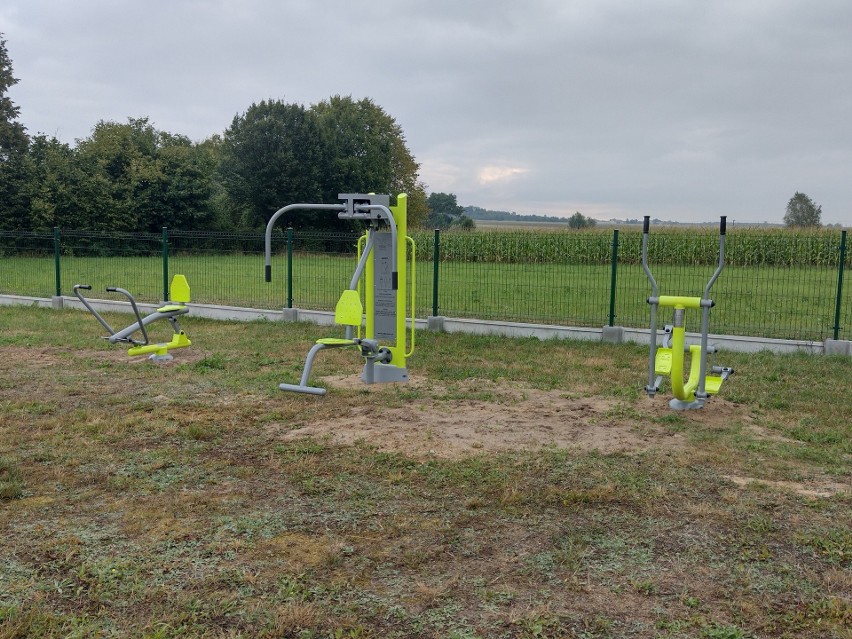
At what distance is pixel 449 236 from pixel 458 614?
Result: 10.6m

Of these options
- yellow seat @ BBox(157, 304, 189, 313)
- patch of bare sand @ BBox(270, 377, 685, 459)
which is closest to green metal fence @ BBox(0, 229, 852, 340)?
yellow seat @ BBox(157, 304, 189, 313)

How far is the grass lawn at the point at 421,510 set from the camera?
3062 mm

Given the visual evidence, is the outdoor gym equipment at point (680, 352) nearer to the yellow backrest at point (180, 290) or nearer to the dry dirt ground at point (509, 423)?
the dry dirt ground at point (509, 423)

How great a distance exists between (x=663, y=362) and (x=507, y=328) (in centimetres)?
468

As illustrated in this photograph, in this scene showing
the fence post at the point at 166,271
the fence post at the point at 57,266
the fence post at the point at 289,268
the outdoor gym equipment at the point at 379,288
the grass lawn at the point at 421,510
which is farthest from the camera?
the fence post at the point at 57,266

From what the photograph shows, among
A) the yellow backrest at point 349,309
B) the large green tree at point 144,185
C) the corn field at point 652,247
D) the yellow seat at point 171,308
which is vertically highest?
the large green tree at point 144,185

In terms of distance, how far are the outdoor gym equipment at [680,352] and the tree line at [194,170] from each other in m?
27.1

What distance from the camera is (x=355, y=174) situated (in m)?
47.6

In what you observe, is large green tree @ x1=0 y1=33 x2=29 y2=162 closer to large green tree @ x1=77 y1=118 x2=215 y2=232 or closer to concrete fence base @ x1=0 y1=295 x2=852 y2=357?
large green tree @ x1=77 y1=118 x2=215 y2=232

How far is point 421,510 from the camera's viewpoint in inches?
164

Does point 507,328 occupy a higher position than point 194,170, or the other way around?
point 194,170

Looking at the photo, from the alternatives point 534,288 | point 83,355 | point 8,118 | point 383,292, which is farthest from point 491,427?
point 8,118

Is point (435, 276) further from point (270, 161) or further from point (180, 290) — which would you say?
point (270, 161)

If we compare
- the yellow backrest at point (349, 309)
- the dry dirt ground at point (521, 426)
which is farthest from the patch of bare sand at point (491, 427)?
the yellow backrest at point (349, 309)
